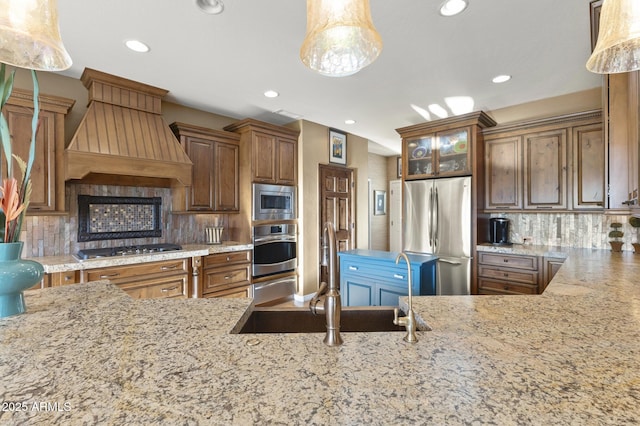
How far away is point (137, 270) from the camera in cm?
272

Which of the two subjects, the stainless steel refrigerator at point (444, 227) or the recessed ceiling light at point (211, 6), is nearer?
the recessed ceiling light at point (211, 6)

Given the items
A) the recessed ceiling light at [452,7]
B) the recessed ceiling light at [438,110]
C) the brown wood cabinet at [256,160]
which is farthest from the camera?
the brown wood cabinet at [256,160]

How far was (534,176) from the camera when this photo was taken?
3.35m

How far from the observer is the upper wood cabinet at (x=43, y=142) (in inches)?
95.3

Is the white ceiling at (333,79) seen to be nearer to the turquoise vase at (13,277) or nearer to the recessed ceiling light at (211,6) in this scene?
the recessed ceiling light at (211,6)

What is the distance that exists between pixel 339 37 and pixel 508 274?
3.25 m

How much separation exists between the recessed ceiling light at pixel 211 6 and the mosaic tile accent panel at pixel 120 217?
229cm

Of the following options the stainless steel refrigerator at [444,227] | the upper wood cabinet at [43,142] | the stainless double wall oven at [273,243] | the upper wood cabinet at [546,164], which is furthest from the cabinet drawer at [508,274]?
the upper wood cabinet at [43,142]

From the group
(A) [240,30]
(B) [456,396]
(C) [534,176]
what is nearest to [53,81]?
(A) [240,30]

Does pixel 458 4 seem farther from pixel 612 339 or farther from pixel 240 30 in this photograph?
pixel 612 339

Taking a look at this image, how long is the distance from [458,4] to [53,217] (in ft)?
12.3

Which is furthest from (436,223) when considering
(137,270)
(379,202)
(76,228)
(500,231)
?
(76,228)

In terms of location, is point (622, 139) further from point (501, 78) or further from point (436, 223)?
point (436, 223)

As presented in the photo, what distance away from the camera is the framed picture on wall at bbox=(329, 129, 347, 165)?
4.76 meters
